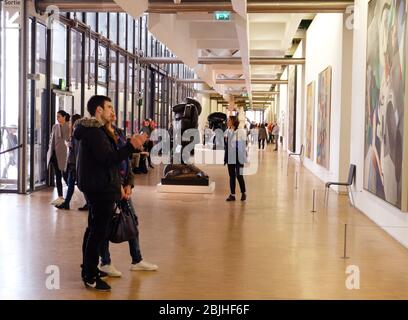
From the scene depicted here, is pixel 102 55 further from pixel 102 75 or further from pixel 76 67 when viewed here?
pixel 76 67

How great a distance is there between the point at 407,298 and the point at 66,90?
35.4 feet

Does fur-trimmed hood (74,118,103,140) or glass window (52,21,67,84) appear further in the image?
glass window (52,21,67,84)

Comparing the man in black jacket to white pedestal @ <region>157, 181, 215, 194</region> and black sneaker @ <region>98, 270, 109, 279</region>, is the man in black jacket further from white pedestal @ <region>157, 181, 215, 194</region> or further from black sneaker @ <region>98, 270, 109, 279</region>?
white pedestal @ <region>157, 181, 215, 194</region>

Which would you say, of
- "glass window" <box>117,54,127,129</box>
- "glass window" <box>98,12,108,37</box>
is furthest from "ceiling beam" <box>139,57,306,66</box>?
"glass window" <box>98,12,108,37</box>

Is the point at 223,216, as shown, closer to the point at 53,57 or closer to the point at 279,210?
the point at 279,210

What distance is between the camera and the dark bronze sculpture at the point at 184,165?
1315 cm

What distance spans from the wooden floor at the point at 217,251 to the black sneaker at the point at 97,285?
0.07 m

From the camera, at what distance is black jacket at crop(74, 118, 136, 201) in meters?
5.05

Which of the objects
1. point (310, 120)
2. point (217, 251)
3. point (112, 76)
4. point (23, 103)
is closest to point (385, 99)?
point (217, 251)

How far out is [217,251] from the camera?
23.2ft

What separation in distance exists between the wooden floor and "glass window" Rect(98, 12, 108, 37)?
23.2ft

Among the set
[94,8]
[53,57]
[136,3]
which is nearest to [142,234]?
[136,3]

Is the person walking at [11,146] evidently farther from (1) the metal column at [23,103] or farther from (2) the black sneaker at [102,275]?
(2) the black sneaker at [102,275]
